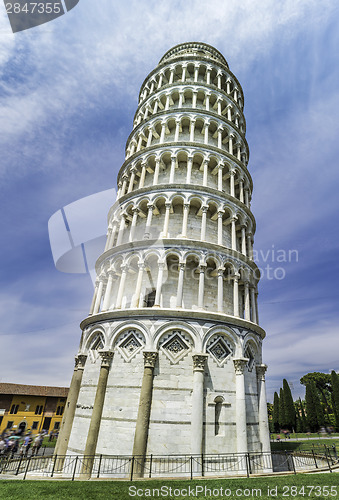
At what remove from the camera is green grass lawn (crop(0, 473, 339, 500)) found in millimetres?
7914

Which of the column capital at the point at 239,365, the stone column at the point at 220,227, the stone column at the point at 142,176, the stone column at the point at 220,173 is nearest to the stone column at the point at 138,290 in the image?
the stone column at the point at 220,227

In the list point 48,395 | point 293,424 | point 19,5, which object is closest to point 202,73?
point 19,5

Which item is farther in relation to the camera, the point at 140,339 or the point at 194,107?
the point at 194,107

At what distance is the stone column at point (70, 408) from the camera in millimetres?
14730

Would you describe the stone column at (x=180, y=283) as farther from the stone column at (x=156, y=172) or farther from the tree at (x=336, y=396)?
the tree at (x=336, y=396)

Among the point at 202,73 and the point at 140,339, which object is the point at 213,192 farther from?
the point at 202,73

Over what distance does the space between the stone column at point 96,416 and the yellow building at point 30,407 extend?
37.2m

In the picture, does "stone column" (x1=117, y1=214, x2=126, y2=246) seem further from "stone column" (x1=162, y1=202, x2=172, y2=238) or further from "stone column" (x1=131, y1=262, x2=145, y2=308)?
"stone column" (x1=131, y1=262, x2=145, y2=308)

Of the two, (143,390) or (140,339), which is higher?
(140,339)

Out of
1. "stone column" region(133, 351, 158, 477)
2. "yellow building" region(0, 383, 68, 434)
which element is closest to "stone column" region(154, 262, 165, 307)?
"stone column" region(133, 351, 158, 477)

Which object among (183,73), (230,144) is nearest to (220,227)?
(230,144)

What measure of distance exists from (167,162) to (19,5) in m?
12.4

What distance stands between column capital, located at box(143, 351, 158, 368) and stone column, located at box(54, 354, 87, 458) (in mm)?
4780

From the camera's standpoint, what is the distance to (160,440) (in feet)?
40.0
